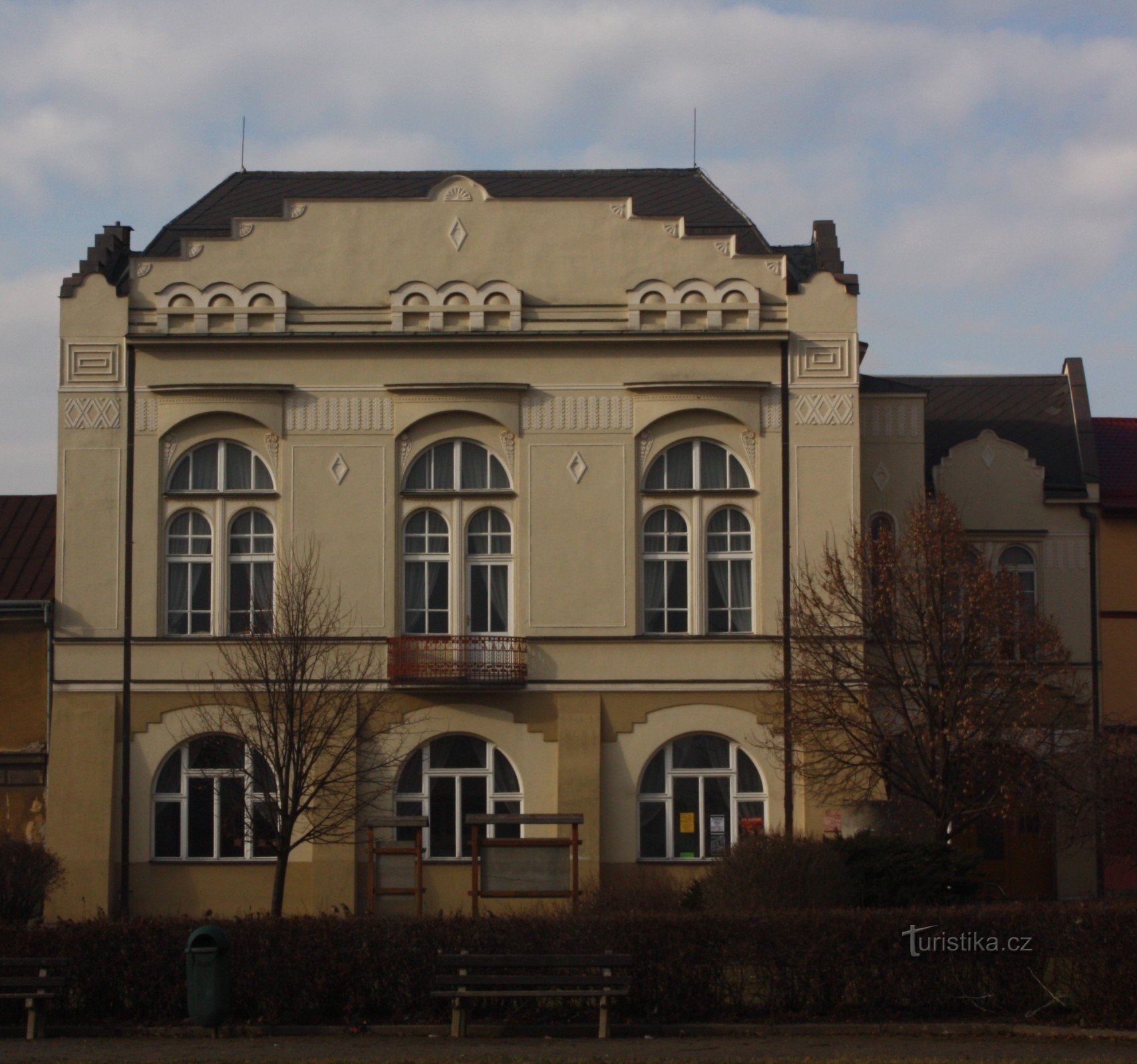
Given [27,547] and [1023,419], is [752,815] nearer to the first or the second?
[1023,419]

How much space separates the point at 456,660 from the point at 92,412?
7272mm

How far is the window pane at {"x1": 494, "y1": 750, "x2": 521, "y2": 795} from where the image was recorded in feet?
90.4

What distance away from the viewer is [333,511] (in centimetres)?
2781

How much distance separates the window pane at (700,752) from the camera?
90.5 feet

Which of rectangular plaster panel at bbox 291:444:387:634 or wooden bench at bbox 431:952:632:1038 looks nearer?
wooden bench at bbox 431:952:632:1038

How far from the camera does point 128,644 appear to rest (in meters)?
27.5

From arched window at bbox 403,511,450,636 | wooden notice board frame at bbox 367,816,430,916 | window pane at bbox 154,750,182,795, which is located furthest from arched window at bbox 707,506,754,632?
window pane at bbox 154,750,182,795

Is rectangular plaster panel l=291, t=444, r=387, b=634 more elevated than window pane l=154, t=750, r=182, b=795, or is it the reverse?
rectangular plaster panel l=291, t=444, r=387, b=634

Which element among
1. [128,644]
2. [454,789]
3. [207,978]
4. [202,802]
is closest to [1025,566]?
[454,789]

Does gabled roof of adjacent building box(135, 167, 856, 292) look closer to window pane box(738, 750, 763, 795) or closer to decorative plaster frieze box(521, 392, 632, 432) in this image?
decorative plaster frieze box(521, 392, 632, 432)

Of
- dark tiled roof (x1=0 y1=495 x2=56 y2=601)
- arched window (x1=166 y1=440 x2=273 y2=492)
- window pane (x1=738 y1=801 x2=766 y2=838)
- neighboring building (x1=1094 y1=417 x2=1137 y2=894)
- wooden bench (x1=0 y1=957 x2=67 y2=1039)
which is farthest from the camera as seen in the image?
neighboring building (x1=1094 y1=417 x2=1137 y2=894)

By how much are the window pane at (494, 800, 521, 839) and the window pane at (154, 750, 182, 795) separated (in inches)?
202

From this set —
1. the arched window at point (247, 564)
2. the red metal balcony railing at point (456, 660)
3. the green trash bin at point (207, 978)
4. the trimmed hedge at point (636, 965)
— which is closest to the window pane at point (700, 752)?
the red metal balcony railing at point (456, 660)

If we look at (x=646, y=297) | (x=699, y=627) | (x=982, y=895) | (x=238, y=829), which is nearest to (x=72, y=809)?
(x=238, y=829)
